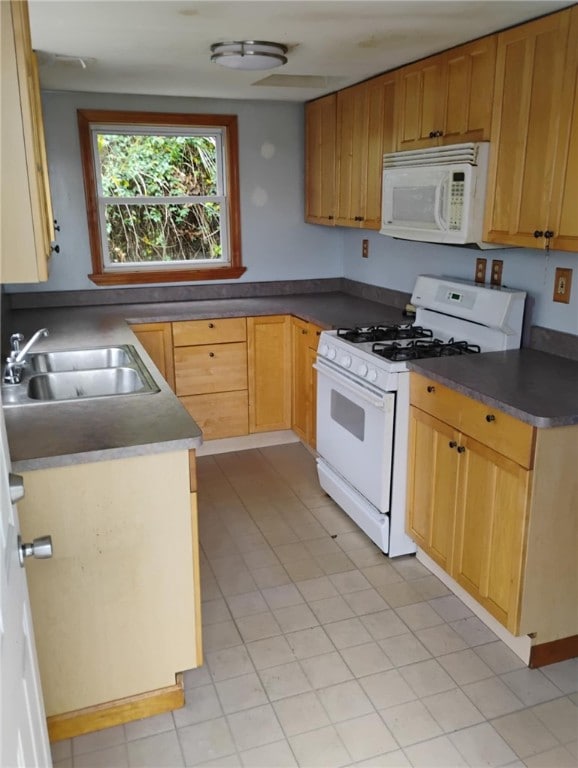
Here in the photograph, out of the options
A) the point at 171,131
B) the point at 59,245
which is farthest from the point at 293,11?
the point at 59,245

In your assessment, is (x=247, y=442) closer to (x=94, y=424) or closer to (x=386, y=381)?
(x=386, y=381)

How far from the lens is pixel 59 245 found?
157 inches

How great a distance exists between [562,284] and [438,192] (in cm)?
64

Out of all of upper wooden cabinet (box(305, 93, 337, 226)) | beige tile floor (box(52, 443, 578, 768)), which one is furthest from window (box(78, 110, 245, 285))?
beige tile floor (box(52, 443, 578, 768))

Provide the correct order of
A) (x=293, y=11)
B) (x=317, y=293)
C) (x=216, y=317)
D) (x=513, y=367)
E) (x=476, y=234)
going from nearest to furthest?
(x=293, y=11), (x=513, y=367), (x=476, y=234), (x=216, y=317), (x=317, y=293)

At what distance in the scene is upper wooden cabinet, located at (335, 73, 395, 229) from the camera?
330 cm

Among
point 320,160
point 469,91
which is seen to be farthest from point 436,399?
point 320,160

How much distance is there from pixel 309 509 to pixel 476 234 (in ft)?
5.26

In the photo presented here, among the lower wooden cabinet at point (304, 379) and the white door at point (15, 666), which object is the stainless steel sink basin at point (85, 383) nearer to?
the lower wooden cabinet at point (304, 379)

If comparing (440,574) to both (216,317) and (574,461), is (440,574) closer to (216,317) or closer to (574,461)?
(574,461)

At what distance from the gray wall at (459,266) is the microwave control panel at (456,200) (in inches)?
13.5

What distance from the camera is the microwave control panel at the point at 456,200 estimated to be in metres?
2.63

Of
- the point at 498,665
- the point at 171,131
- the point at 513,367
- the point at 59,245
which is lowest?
the point at 498,665

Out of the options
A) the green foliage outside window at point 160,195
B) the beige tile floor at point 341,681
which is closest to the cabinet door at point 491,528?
the beige tile floor at point 341,681
